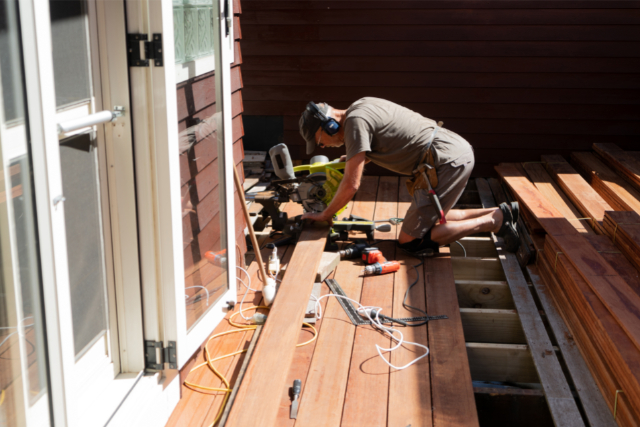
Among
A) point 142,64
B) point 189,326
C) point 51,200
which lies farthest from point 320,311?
point 51,200

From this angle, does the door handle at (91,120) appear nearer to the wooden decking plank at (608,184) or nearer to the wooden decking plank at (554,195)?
the wooden decking plank at (554,195)

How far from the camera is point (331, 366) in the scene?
270 cm

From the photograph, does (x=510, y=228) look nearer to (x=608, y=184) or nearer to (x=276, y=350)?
(x=608, y=184)

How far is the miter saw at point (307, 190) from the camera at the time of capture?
3.92 metres

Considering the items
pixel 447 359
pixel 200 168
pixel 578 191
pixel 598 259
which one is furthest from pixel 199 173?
pixel 578 191

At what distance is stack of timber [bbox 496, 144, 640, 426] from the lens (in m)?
2.42

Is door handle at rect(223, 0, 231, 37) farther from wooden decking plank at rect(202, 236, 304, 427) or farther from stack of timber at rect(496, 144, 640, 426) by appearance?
stack of timber at rect(496, 144, 640, 426)

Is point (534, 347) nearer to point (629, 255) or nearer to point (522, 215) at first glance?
point (629, 255)

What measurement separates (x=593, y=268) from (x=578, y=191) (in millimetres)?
1860

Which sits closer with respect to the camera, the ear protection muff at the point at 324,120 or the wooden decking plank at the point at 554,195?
the ear protection muff at the point at 324,120

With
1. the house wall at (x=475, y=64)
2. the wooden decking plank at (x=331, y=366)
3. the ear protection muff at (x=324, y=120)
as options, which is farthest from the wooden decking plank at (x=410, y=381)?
the house wall at (x=475, y=64)

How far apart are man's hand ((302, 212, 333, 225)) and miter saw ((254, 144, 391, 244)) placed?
9cm

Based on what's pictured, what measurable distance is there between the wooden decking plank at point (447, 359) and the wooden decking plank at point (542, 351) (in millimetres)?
343

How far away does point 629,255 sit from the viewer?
3324mm
